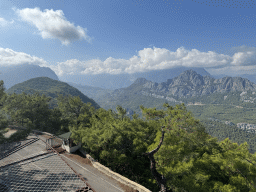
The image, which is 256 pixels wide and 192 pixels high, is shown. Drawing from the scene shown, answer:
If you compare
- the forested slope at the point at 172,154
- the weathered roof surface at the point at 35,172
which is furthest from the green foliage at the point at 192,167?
the weathered roof surface at the point at 35,172

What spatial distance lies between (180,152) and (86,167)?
14771 mm

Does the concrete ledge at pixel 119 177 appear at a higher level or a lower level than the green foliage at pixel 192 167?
lower

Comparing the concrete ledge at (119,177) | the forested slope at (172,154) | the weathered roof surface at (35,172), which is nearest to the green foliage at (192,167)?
the forested slope at (172,154)

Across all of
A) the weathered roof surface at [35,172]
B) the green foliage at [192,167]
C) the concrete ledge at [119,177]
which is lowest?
the concrete ledge at [119,177]

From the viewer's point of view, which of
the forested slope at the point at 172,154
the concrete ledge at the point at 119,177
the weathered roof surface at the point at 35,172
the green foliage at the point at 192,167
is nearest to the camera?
the green foliage at the point at 192,167

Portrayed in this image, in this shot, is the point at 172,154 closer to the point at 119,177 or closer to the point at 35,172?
the point at 119,177

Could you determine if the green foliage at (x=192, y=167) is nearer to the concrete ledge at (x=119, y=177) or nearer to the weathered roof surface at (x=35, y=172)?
the concrete ledge at (x=119, y=177)

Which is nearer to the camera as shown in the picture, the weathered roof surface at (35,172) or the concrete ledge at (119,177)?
the weathered roof surface at (35,172)

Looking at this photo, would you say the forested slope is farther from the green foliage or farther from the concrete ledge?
the concrete ledge

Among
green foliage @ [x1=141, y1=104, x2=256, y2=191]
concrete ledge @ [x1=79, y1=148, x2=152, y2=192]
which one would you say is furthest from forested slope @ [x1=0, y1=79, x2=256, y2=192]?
concrete ledge @ [x1=79, y1=148, x2=152, y2=192]

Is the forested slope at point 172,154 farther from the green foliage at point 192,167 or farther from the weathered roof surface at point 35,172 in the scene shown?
the weathered roof surface at point 35,172

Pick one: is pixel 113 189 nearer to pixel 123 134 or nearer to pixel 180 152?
pixel 123 134

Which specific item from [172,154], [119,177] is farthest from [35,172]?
[172,154]

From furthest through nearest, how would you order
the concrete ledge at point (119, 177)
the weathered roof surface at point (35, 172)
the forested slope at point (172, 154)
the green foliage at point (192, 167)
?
the concrete ledge at point (119, 177), the weathered roof surface at point (35, 172), the forested slope at point (172, 154), the green foliage at point (192, 167)
